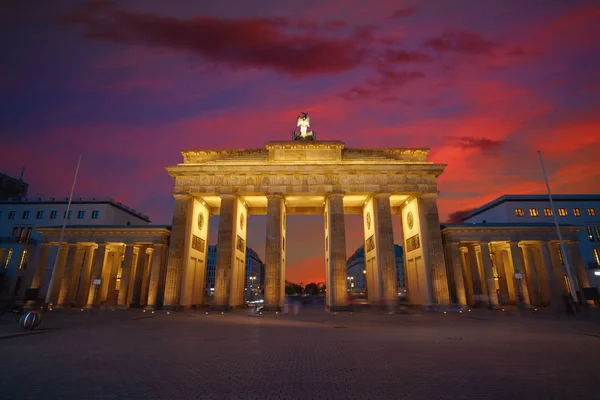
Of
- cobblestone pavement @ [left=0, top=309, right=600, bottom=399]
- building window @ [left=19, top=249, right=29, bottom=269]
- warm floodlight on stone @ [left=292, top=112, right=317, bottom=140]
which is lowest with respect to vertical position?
cobblestone pavement @ [left=0, top=309, right=600, bottom=399]

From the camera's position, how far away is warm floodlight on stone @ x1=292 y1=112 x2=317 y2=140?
41.6 m

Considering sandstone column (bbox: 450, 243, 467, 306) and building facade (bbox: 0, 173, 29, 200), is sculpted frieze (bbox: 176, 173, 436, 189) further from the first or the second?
building facade (bbox: 0, 173, 29, 200)

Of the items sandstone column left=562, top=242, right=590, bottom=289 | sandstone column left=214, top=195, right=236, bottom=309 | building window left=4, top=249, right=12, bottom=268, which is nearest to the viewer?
sandstone column left=214, top=195, right=236, bottom=309

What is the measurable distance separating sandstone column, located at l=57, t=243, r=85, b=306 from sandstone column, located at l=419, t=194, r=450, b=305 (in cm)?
4553

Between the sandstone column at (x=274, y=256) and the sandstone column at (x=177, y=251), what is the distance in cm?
1021

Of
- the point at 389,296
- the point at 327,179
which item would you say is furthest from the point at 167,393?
the point at 327,179

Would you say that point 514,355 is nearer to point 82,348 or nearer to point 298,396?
point 298,396

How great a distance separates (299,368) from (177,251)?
3104cm

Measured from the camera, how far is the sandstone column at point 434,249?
111 feet

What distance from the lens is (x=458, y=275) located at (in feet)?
119

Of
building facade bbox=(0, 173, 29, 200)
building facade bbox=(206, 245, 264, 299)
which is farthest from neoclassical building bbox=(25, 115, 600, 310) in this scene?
building facade bbox=(206, 245, 264, 299)

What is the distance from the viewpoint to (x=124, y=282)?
128 feet

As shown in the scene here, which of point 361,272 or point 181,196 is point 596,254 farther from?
point 361,272

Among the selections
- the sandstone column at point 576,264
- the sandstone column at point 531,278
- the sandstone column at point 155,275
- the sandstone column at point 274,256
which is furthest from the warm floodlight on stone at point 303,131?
the sandstone column at point 576,264
